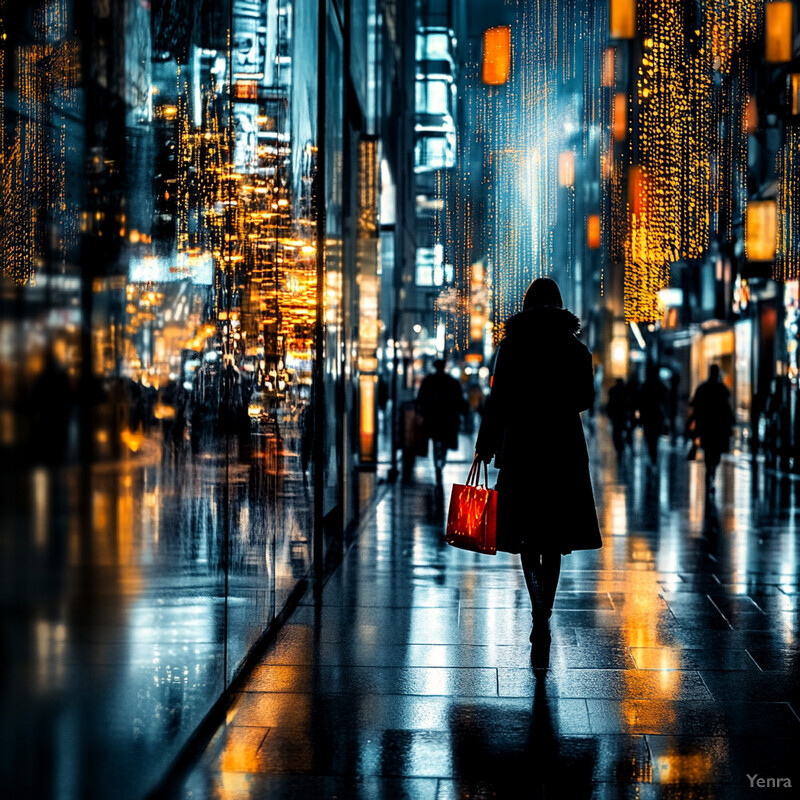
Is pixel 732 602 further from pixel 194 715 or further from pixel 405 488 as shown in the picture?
pixel 405 488

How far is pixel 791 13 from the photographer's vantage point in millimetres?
28188

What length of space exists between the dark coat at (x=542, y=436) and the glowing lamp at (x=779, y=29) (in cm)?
2398

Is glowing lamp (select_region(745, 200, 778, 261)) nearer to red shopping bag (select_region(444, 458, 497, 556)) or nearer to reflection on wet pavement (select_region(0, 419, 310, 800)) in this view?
red shopping bag (select_region(444, 458, 497, 556))

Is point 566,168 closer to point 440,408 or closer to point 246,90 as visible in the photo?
point 440,408

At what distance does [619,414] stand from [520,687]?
22013 millimetres

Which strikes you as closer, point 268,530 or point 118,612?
point 118,612

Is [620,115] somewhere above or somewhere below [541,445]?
above

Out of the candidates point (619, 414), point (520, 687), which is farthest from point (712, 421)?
point (520, 687)

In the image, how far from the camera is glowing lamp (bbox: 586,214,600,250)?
252 feet

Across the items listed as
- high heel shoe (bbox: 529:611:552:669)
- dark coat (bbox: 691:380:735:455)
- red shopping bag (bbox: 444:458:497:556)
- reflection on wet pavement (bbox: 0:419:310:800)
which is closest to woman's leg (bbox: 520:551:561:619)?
high heel shoe (bbox: 529:611:552:669)

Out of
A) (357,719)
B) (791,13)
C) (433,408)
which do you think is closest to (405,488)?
(433,408)

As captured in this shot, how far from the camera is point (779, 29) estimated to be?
28438mm

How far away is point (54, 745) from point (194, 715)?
6.54ft

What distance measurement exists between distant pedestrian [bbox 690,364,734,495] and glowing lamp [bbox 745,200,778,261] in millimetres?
10405
